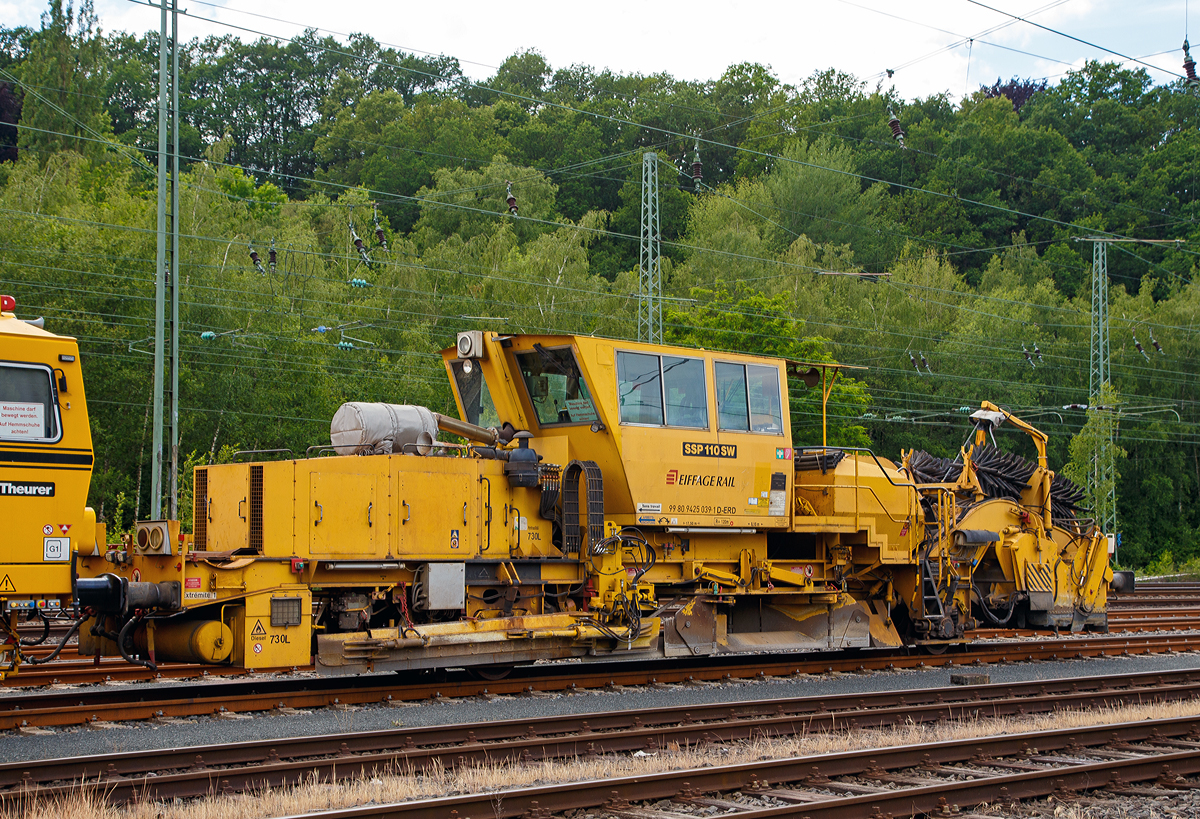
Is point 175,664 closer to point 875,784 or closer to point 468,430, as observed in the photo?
point 468,430

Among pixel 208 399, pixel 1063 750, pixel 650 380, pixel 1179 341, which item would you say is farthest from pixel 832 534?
pixel 1179 341

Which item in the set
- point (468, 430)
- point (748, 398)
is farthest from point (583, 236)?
point (468, 430)

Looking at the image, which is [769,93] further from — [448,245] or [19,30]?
[19,30]

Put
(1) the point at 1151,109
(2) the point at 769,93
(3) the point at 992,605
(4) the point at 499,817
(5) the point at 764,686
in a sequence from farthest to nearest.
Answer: (2) the point at 769,93 < (1) the point at 1151,109 < (3) the point at 992,605 < (5) the point at 764,686 < (4) the point at 499,817

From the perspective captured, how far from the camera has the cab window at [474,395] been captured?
13594 mm

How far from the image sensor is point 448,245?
2106 inches

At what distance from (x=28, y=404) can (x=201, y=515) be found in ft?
9.39

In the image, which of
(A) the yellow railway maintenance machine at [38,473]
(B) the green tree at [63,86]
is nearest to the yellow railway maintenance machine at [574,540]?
(A) the yellow railway maintenance machine at [38,473]

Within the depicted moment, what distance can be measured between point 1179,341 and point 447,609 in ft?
192

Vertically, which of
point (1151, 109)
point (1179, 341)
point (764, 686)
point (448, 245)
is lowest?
point (764, 686)

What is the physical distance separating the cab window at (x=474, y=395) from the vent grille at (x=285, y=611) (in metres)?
3.86

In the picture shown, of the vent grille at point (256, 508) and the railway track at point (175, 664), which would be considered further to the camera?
the railway track at point (175, 664)

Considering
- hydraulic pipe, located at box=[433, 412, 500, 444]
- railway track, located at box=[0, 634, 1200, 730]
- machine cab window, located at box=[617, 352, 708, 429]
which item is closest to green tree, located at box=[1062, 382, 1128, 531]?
railway track, located at box=[0, 634, 1200, 730]

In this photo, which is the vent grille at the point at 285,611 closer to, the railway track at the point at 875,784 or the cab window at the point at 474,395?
the cab window at the point at 474,395
